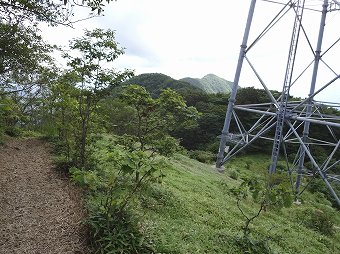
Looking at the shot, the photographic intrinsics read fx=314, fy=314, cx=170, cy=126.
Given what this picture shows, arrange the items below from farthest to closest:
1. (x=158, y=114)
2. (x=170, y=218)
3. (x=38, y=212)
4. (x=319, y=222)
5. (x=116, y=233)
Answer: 1. (x=319, y=222)
2. (x=158, y=114)
3. (x=170, y=218)
4. (x=38, y=212)
5. (x=116, y=233)

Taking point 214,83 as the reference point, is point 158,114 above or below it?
below

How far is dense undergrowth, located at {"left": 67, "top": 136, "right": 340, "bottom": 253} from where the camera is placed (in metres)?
5.29

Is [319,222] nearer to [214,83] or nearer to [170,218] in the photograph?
[170,218]

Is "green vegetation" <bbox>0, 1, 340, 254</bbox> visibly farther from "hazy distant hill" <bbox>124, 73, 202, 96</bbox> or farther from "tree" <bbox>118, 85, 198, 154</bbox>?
"hazy distant hill" <bbox>124, 73, 202, 96</bbox>

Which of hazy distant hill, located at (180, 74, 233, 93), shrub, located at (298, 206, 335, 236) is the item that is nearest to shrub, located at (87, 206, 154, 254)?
shrub, located at (298, 206, 335, 236)

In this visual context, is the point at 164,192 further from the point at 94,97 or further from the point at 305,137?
the point at 305,137

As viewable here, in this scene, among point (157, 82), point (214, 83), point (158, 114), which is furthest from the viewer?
point (214, 83)

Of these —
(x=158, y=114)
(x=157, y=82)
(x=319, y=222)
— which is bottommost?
(x=319, y=222)

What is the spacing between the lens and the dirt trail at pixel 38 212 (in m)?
5.37

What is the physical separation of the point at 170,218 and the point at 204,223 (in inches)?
37.6

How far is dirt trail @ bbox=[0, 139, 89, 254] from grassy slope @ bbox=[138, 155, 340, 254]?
4.77 ft

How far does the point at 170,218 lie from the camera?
7059 millimetres

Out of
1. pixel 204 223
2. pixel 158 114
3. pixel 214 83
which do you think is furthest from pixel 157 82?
pixel 214 83

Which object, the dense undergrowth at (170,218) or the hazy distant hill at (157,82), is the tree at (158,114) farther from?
the hazy distant hill at (157,82)
